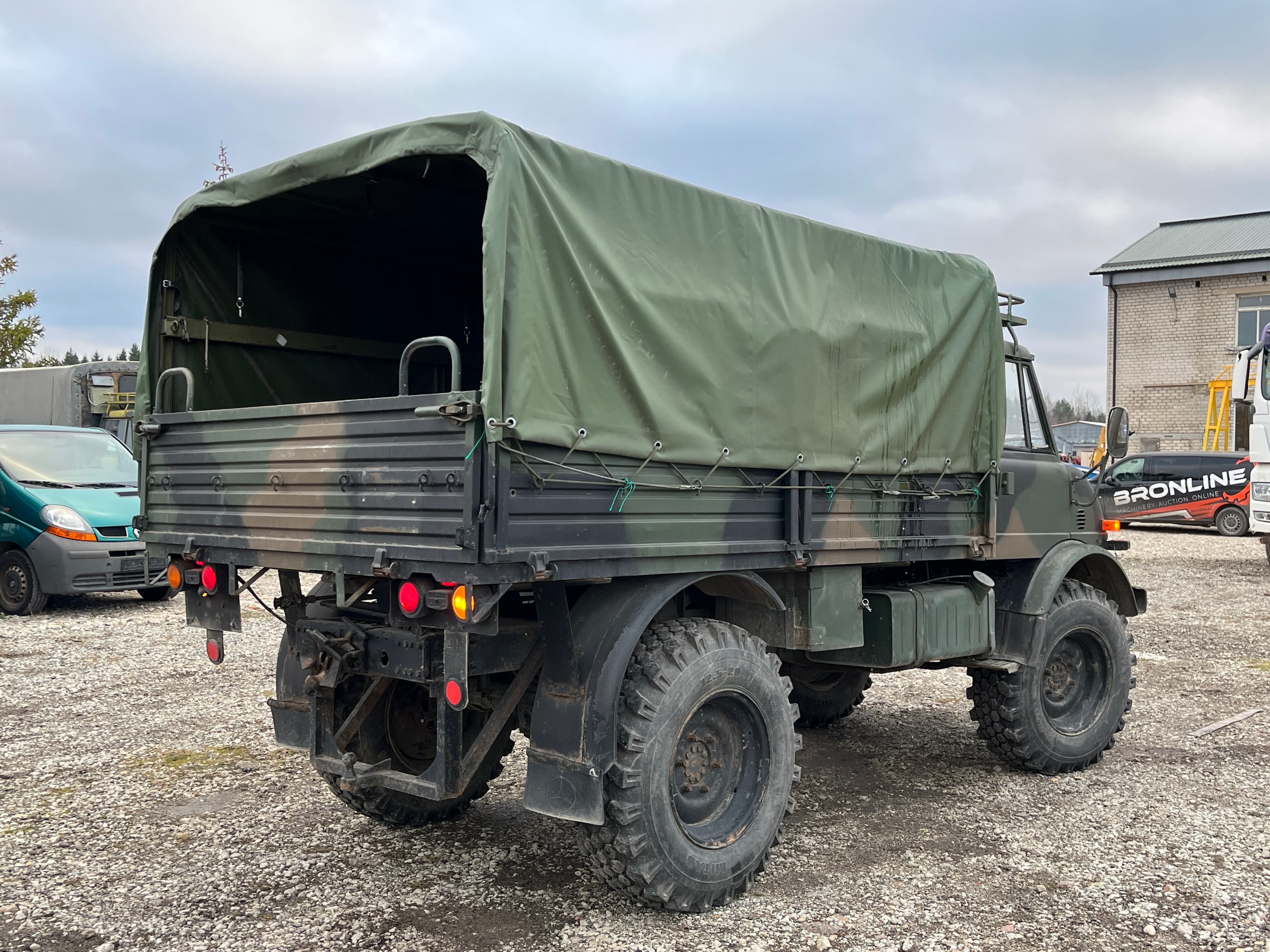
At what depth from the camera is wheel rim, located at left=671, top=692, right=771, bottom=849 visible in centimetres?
428

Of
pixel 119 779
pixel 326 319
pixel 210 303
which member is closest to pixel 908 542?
pixel 326 319

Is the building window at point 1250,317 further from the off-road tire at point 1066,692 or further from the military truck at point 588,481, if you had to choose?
the military truck at point 588,481

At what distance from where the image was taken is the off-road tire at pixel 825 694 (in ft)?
21.5

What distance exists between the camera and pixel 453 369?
3.72 m

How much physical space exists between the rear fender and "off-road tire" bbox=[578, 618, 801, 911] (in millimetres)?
103

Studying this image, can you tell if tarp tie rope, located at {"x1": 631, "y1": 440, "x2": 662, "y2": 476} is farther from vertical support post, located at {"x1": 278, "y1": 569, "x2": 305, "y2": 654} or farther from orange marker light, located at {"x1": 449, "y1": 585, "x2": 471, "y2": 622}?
vertical support post, located at {"x1": 278, "y1": 569, "x2": 305, "y2": 654}

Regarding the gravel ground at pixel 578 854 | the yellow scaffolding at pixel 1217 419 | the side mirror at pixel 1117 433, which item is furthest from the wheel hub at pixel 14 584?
the yellow scaffolding at pixel 1217 419

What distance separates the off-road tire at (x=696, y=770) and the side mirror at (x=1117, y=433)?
8.04 ft

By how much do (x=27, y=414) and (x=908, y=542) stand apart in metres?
18.2

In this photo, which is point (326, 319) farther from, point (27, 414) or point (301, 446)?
point (27, 414)

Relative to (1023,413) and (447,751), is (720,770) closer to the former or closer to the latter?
(447,751)

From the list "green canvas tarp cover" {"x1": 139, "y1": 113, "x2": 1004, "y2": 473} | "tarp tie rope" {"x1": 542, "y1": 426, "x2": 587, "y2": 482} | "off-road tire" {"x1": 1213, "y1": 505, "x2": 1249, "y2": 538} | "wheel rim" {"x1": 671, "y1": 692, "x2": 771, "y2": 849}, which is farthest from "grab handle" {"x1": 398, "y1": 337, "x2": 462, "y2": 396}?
"off-road tire" {"x1": 1213, "y1": 505, "x2": 1249, "y2": 538}

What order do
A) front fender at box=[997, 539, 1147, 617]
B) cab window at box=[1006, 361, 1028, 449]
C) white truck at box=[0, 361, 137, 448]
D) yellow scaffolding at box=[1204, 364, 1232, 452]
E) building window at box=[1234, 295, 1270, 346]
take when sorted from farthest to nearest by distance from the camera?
1. building window at box=[1234, 295, 1270, 346]
2. yellow scaffolding at box=[1204, 364, 1232, 452]
3. white truck at box=[0, 361, 137, 448]
4. cab window at box=[1006, 361, 1028, 449]
5. front fender at box=[997, 539, 1147, 617]

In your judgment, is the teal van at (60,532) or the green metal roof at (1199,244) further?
the green metal roof at (1199,244)
